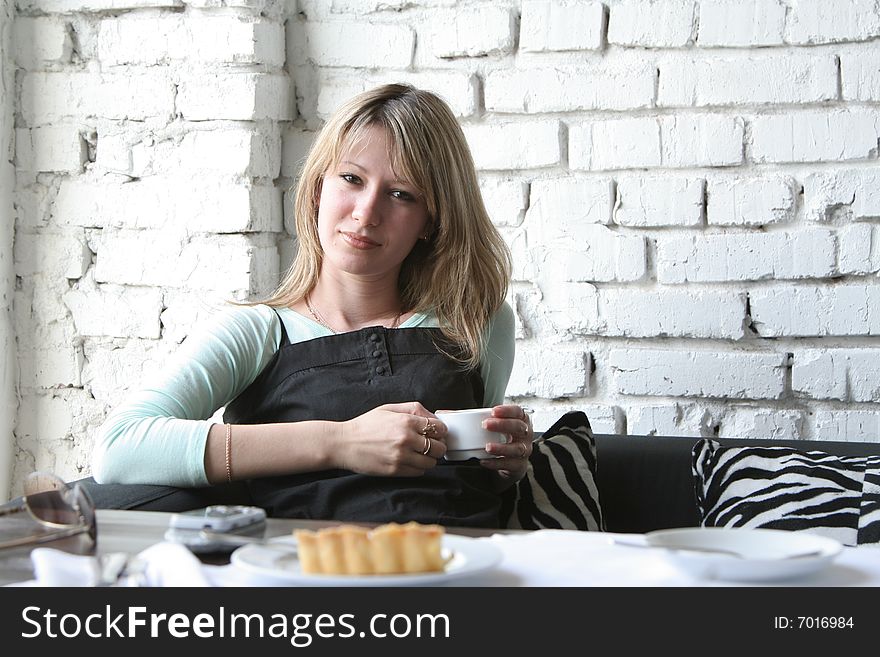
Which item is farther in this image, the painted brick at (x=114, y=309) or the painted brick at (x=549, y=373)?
the painted brick at (x=114, y=309)

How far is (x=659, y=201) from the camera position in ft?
5.26

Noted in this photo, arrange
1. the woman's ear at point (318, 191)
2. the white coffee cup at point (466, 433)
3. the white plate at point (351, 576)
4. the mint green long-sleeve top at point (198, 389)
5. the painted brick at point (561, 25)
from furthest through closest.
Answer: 1. the painted brick at point (561, 25)
2. the woman's ear at point (318, 191)
3. the mint green long-sleeve top at point (198, 389)
4. the white coffee cup at point (466, 433)
5. the white plate at point (351, 576)

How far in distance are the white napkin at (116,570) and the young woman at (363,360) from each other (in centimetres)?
43

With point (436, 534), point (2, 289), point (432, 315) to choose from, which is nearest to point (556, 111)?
point (432, 315)

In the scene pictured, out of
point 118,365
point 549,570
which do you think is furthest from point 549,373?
point 549,570

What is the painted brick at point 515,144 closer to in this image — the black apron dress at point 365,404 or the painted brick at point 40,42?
the black apron dress at point 365,404

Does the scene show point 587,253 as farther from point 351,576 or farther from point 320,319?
point 351,576

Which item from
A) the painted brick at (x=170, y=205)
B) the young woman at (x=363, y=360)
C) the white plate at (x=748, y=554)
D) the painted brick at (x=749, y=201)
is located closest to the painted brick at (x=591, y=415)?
the young woman at (x=363, y=360)

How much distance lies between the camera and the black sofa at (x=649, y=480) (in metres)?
1.46

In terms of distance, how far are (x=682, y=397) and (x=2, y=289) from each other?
1175 mm

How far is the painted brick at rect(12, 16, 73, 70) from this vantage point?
1768 mm

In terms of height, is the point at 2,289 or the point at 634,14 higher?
the point at 634,14
